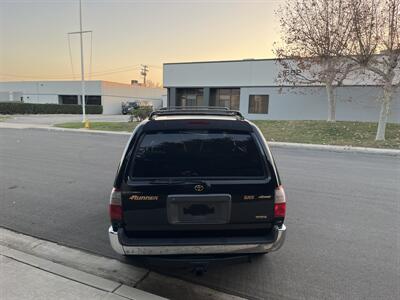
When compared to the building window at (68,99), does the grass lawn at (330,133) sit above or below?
below

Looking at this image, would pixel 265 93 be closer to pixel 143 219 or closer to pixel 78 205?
pixel 78 205

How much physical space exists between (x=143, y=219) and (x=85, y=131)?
1862cm

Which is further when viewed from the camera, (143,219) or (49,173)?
(49,173)

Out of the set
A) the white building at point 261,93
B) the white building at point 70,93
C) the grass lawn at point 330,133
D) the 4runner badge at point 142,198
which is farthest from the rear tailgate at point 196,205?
the white building at point 70,93

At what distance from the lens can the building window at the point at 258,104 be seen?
86.2 feet

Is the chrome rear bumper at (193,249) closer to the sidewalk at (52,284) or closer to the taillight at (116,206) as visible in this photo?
the taillight at (116,206)

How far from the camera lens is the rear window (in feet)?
8.96

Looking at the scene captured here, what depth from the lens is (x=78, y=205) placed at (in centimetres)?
535

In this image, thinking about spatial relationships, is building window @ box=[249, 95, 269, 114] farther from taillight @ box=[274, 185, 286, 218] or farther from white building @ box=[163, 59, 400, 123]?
taillight @ box=[274, 185, 286, 218]

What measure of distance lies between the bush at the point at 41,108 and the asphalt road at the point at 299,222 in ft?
110

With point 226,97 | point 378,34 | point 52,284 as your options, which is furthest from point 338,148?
point 226,97

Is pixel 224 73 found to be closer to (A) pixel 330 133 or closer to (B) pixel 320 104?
(B) pixel 320 104

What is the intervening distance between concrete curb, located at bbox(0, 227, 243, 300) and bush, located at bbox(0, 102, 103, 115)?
39939 millimetres

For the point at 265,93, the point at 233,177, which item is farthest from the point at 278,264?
the point at 265,93
